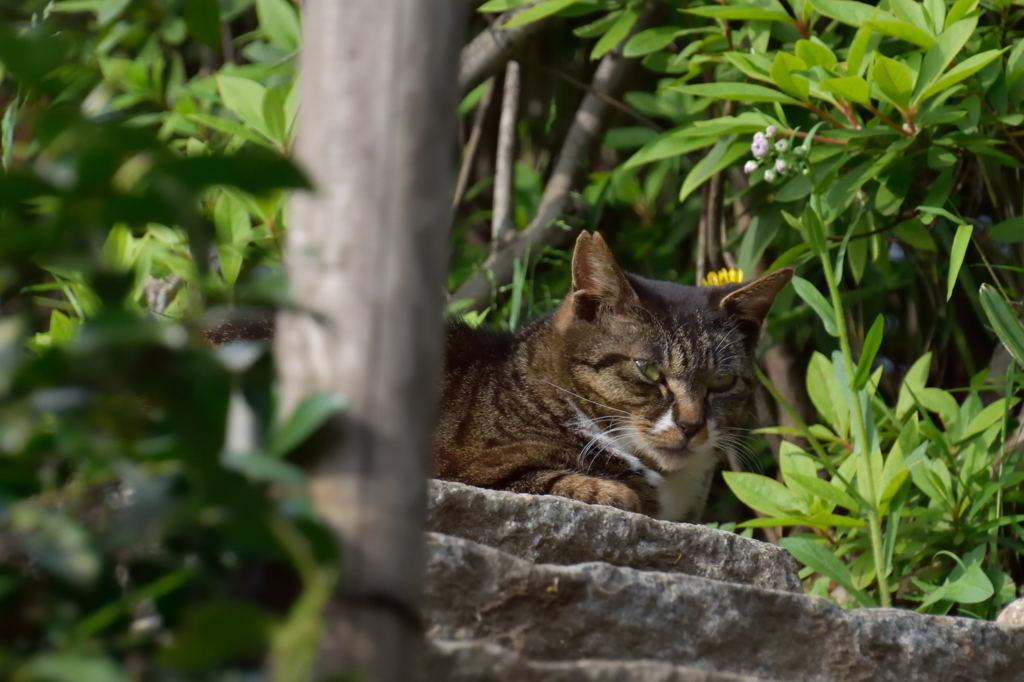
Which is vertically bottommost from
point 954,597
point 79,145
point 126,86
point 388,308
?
point 954,597

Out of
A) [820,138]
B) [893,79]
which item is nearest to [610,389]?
[820,138]

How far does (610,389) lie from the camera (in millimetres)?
3203

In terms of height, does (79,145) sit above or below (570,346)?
above

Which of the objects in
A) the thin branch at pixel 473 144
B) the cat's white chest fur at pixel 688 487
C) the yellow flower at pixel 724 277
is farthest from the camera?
the thin branch at pixel 473 144

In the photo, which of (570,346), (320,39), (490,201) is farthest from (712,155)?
(320,39)

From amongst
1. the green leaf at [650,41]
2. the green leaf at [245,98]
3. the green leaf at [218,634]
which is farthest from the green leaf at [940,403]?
the green leaf at [218,634]

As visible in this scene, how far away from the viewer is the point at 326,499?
924 millimetres

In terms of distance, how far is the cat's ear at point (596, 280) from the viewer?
3.17 m

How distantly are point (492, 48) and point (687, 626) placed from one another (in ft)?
8.93

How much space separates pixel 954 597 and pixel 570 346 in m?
1.13

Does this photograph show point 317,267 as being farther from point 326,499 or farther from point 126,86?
point 126,86

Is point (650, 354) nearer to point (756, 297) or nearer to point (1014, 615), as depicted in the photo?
point (756, 297)

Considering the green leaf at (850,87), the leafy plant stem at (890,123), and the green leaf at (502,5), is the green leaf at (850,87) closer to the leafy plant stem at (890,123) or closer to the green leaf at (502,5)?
the leafy plant stem at (890,123)

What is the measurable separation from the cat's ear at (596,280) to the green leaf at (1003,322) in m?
0.86
